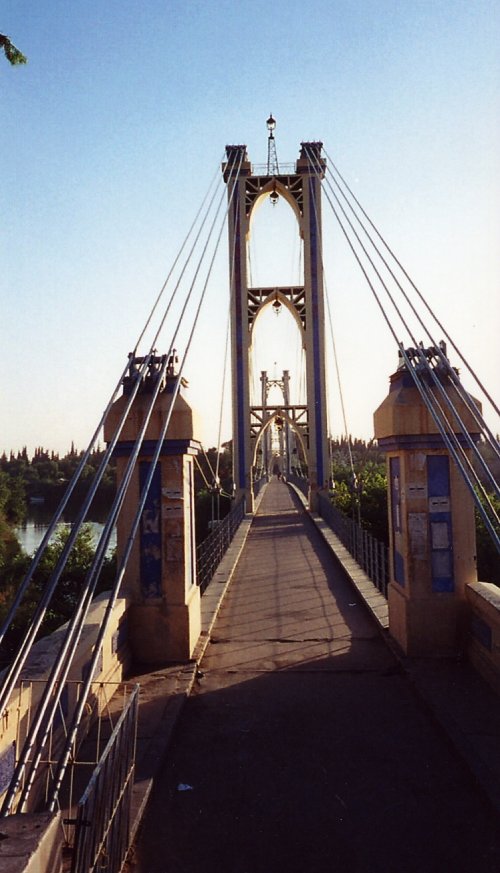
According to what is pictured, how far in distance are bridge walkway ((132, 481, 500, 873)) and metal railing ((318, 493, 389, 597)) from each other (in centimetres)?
172

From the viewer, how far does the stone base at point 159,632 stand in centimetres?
527

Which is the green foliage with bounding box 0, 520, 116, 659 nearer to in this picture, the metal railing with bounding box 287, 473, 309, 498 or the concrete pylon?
the metal railing with bounding box 287, 473, 309, 498

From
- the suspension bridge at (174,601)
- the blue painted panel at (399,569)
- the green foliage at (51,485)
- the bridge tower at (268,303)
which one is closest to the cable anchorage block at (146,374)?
the suspension bridge at (174,601)

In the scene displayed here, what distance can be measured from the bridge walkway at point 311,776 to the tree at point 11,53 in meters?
5.40

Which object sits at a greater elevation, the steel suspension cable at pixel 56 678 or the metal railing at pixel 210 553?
the steel suspension cable at pixel 56 678

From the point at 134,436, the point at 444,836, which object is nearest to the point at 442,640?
the point at 444,836

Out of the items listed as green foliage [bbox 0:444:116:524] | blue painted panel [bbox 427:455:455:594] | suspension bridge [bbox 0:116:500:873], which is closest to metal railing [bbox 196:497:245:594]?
suspension bridge [bbox 0:116:500:873]

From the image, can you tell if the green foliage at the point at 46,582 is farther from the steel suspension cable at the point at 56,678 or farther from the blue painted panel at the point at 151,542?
the steel suspension cable at the point at 56,678

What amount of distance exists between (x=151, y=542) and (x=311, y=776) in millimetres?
2519

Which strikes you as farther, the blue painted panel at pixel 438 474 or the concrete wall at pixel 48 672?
the blue painted panel at pixel 438 474

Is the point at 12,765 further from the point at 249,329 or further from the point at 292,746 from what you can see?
the point at 249,329

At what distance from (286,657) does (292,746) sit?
1664mm

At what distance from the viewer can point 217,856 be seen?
271cm

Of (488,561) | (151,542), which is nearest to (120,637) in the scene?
(151,542)
